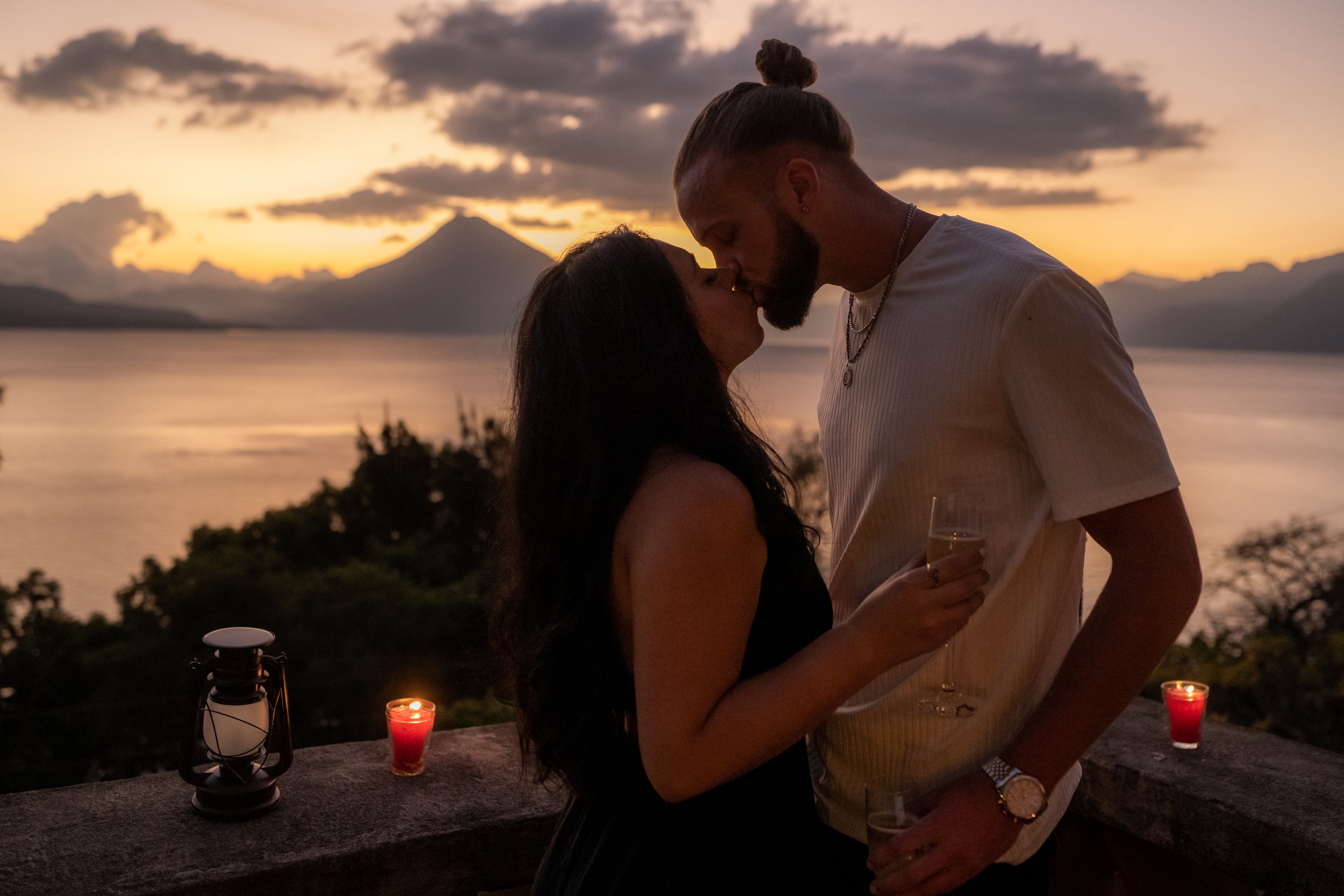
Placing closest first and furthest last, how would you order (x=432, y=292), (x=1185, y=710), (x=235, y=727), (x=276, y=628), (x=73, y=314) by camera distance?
(x=235, y=727)
(x=1185, y=710)
(x=276, y=628)
(x=73, y=314)
(x=432, y=292)

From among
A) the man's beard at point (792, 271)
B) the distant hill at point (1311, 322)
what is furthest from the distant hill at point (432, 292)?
the man's beard at point (792, 271)

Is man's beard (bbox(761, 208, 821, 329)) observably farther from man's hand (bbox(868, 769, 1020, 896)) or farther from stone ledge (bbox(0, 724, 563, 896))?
stone ledge (bbox(0, 724, 563, 896))

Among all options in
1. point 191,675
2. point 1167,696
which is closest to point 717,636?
point 191,675

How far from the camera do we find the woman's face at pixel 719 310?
69.4 inches

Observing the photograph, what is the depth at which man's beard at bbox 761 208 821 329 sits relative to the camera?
196 cm

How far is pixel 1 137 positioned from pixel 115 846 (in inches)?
1145

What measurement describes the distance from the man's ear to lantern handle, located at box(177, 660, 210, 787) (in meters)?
1.68

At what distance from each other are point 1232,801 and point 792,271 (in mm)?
1622

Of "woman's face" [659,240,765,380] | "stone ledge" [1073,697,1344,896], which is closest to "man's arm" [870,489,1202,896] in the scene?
"woman's face" [659,240,765,380]

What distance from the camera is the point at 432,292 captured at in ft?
591

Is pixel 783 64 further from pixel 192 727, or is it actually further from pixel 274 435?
pixel 274 435

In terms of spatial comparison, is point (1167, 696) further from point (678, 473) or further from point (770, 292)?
point (678, 473)

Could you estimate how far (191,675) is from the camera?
209cm

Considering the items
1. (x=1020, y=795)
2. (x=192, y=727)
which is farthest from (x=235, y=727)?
(x=1020, y=795)
